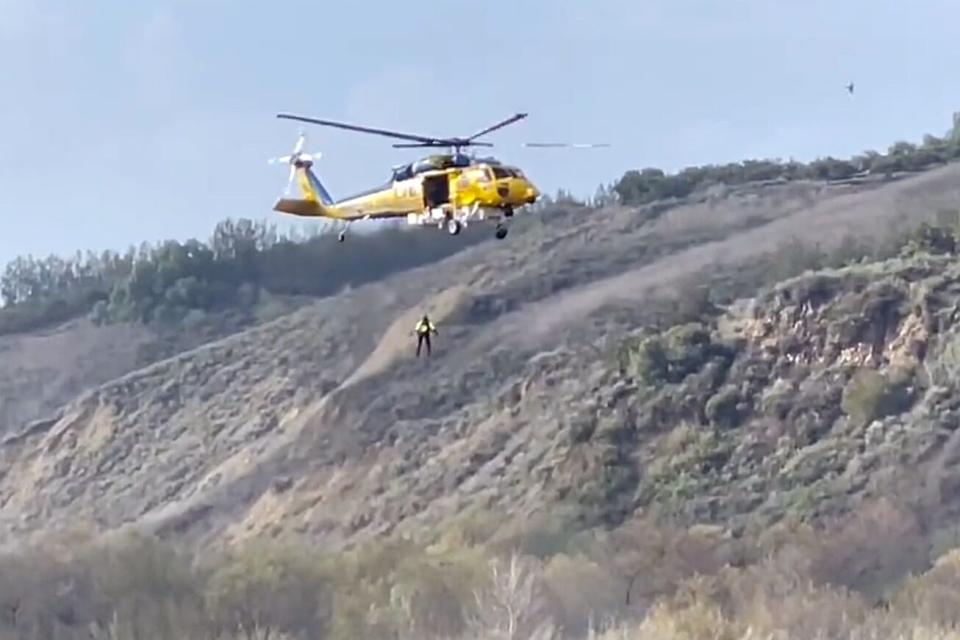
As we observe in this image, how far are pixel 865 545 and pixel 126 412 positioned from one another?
144 feet

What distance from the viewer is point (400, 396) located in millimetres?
92125

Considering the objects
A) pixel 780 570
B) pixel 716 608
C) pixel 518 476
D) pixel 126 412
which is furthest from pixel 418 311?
pixel 716 608

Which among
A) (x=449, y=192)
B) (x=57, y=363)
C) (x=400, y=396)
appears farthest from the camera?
(x=57, y=363)

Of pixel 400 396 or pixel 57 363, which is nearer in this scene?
pixel 400 396

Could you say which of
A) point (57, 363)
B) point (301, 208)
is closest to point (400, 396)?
point (57, 363)

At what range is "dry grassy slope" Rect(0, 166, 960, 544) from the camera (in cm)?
8412

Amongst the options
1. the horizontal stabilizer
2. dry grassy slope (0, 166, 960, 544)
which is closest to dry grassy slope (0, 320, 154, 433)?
dry grassy slope (0, 166, 960, 544)

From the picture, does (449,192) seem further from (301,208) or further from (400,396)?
(400,396)

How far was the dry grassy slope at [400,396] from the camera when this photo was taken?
3312 inches

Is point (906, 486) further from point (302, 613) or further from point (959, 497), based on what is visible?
point (302, 613)

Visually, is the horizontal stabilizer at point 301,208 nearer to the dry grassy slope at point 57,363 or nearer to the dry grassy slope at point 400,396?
the dry grassy slope at point 400,396

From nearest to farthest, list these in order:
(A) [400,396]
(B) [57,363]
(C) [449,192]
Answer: (C) [449,192], (A) [400,396], (B) [57,363]

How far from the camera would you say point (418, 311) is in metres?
100

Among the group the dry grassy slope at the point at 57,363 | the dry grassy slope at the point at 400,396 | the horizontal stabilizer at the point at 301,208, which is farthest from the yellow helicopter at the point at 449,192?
the dry grassy slope at the point at 57,363
